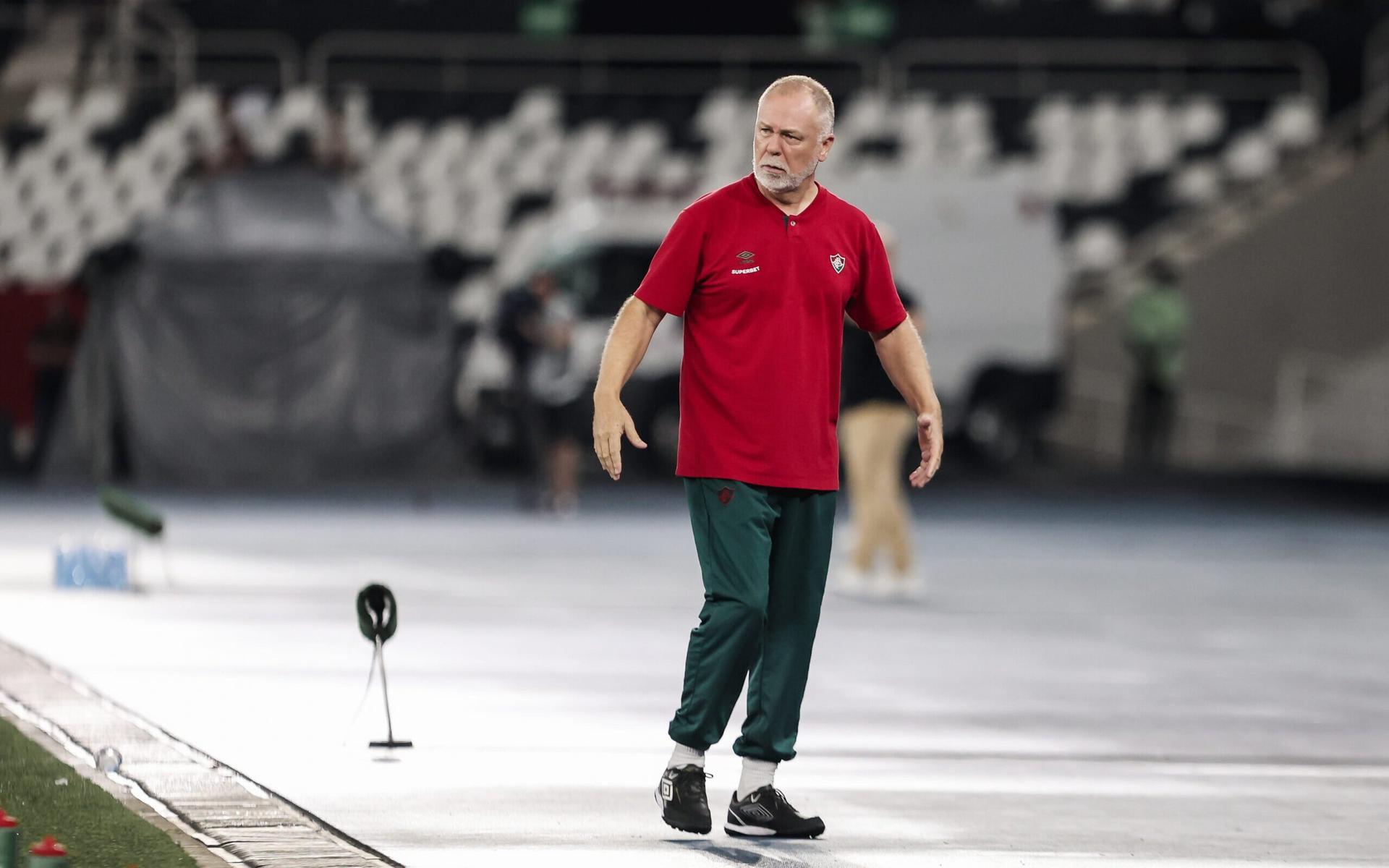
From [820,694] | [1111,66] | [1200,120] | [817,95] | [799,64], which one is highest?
[1111,66]

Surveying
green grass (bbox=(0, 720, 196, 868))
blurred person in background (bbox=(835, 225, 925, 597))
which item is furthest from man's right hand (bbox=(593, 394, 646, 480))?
blurred person in background (bbox=(835, 225, 925, 597))

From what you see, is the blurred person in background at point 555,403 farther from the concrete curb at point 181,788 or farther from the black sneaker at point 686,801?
the black sneaker at point 686,801

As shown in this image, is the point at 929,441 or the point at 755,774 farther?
the point at 929,441

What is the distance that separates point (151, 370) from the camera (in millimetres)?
25375

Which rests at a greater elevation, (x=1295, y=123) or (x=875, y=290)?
(x=1295, y=123)

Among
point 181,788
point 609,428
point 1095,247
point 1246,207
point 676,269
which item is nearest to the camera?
point 609,428

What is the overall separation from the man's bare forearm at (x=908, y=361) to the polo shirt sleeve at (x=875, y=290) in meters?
0.04

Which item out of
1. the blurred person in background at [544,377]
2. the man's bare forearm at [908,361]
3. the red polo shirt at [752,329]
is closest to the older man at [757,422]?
the red polo shirt at [752,329]

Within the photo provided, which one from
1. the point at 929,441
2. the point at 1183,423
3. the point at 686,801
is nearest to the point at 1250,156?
the point at 1183,423

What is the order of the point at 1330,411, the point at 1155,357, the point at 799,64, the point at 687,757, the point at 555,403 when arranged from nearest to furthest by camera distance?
1. the point at 687,757
2. the point at 555,403
3. the point at 1155,357
4. the point at 1330,411
5. the point at 799,64

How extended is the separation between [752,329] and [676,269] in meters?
0.27

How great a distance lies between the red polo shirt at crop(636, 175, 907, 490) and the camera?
6.69 meters

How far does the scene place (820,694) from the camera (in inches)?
400

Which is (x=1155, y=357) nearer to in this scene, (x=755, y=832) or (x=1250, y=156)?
(x=1250, y=156)
